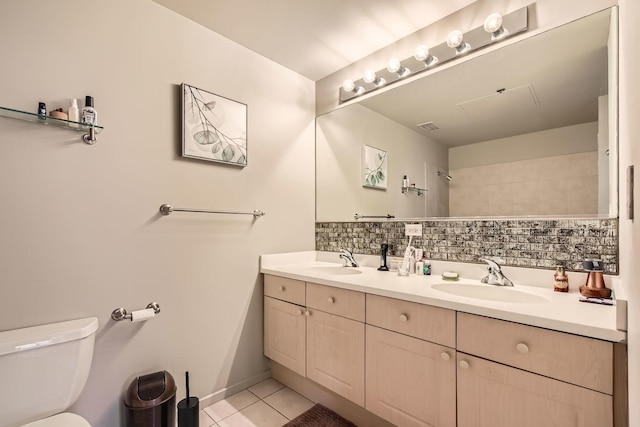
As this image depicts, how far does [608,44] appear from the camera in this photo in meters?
1.32

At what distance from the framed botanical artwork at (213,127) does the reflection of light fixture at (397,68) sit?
981mm

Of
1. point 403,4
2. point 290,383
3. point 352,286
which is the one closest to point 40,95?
point 352,286

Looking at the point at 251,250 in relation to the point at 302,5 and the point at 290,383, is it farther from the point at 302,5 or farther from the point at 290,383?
the point at 302,5

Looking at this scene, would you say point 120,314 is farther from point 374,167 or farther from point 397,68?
point 397,68

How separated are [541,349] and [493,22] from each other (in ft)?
4.97

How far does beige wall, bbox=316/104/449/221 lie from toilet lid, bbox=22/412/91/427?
1.77m

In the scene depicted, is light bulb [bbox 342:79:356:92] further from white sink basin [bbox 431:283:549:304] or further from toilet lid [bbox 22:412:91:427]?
toilet lid [bbox 22:412:91:427]

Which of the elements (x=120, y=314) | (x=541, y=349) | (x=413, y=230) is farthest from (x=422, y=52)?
(x=120, y=314)

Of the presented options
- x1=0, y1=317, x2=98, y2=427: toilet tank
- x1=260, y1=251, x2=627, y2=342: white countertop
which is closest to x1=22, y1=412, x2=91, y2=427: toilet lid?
x1=0, y1=317, x2=98, y2=427: toilet tank

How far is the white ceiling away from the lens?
165 cm

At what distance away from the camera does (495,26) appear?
1.54m

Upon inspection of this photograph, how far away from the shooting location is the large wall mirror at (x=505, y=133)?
4.47 ft

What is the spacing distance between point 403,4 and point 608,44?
95cm

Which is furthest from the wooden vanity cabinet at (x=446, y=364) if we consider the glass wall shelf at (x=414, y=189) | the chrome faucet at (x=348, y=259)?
the glass wall shelf at (x=414, y=189)
